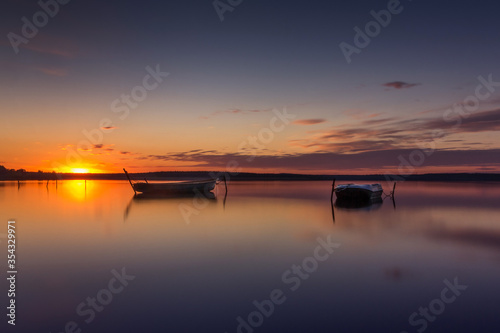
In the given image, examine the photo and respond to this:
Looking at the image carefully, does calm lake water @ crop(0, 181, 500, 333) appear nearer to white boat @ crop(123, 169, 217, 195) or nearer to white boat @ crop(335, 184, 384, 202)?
white boat @ crop(335, 184, 384, 202)

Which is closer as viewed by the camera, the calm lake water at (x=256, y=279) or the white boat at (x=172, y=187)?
the calm lake water at (x=256, y=279)

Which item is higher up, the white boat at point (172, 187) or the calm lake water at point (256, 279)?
the white boat at point (172, 187)

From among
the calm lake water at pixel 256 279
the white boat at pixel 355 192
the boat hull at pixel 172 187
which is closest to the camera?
the calm lake water at pixel 256 279

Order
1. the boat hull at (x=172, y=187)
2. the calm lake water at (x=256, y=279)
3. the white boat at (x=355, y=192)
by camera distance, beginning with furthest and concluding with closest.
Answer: the boat hull at (x=172, y=187)
the white boat at (x=355, y=192)
the calm lake water at (x=256, y=279)

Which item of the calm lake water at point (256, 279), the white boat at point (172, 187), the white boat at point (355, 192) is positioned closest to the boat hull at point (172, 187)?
the white boat at point (172, 187)

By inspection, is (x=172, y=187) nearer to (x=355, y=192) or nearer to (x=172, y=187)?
(x=172, y=187)

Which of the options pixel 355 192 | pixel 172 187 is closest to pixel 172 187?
pixel 172 187

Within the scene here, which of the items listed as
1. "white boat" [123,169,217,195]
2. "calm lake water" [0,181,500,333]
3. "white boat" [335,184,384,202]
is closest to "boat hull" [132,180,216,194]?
"white boat" [123,169,217,195]

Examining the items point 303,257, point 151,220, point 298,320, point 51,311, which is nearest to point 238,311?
point 298,320

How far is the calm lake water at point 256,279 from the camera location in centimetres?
719

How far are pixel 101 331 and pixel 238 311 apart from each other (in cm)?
284

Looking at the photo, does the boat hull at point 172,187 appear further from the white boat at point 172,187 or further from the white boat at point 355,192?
the white boat at point 355,192

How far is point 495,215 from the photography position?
27.9 metres

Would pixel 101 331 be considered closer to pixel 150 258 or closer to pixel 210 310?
pixel 210 310
